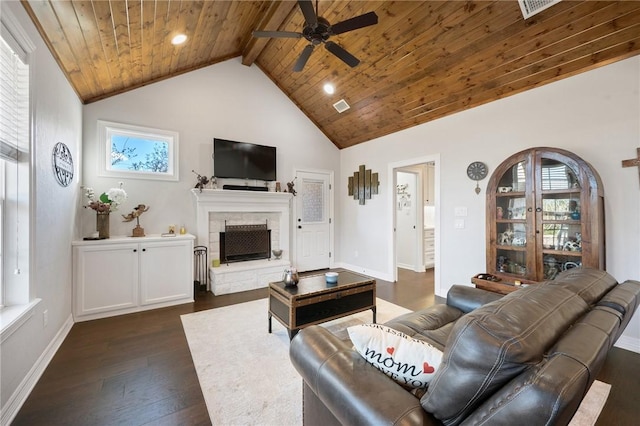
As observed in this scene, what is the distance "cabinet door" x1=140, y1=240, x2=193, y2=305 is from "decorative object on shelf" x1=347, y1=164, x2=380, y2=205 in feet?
10.6

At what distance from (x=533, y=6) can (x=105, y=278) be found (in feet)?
16.9

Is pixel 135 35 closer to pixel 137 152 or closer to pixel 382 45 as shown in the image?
pixel 137 152

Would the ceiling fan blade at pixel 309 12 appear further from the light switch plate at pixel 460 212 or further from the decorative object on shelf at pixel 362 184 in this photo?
the decorative object on shelf at pixel 362 184

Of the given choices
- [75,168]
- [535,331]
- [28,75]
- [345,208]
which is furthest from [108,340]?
[345,208]

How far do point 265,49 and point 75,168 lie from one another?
318 cm

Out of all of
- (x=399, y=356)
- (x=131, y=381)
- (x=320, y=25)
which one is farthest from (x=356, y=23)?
(x=131, y=381)

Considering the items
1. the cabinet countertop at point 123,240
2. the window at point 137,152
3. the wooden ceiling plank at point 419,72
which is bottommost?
the cabinet countertop at point 123,240

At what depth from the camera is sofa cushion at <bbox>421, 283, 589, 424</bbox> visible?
0.77 m

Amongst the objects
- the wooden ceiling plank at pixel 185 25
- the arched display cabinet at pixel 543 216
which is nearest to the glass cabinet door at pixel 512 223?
the arched display cabinet at pixel 543 216

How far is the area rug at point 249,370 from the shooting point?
1.75 meters

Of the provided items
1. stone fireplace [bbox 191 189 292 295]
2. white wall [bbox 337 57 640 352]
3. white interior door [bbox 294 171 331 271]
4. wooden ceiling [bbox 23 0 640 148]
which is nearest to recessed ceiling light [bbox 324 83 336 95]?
wooden ceiling [bbox 23 0 640 148]

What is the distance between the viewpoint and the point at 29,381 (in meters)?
1.95

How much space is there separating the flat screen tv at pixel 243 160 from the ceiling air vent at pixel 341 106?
1.35 meters

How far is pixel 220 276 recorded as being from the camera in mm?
4113
